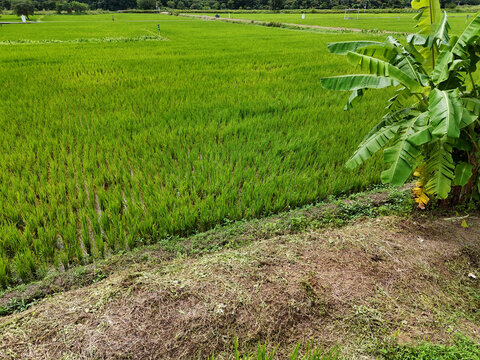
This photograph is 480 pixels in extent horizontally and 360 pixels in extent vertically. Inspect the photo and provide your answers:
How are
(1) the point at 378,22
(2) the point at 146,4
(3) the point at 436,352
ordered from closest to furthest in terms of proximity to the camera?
(3) the point at 436,352 → (1) the point at 378,22 → (2) the point at 146,4

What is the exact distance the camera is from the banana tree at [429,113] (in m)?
1.76

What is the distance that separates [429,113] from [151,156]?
2469 mm

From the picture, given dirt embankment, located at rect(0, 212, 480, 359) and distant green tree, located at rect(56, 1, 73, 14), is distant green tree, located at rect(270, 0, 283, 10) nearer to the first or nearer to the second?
distant green tree, located at rect(56, 1, 73, 14)

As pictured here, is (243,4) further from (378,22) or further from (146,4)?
(378,22)

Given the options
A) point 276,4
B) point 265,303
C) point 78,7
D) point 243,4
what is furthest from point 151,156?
point 243,4

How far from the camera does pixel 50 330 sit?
1.32 metres

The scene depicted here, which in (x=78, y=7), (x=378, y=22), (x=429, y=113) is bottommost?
(x=429, y=113)

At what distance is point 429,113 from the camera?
1768 millimetres

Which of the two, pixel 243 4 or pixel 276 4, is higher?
pixel 243 4

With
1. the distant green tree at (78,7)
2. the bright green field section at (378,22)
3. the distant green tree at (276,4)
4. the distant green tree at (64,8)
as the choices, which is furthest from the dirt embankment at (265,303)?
the distant green tree at (64,8)

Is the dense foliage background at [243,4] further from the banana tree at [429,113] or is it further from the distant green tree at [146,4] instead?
the banana tree at [429,113]

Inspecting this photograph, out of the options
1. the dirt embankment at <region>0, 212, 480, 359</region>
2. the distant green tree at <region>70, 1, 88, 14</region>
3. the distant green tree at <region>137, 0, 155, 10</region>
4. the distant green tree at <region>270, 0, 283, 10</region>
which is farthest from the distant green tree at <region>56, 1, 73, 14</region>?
the dirt embankment at <region>0, 212, 480, 359</region>

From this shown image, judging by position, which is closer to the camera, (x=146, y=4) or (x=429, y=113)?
(x=429, y=113)

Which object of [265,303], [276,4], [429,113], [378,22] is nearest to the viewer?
[265,303]
